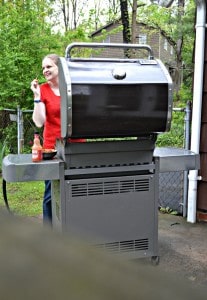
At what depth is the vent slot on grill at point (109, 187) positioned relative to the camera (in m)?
3.00

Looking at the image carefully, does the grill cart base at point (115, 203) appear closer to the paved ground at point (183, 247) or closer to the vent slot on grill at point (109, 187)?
the vent slot on grill at point (109, 187)

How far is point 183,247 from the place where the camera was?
385 cm

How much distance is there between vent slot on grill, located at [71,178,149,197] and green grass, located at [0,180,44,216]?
2089 mm

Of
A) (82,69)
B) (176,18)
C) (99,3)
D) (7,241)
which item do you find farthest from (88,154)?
(99,3)

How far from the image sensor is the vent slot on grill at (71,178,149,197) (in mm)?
3004

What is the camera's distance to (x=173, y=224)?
Answer: 177 inches

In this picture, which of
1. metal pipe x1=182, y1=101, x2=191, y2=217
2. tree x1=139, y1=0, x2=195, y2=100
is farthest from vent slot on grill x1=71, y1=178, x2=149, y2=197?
tree x1=139, y1=0, x2=195, y2=100

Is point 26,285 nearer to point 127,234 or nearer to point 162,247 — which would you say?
point 127,234

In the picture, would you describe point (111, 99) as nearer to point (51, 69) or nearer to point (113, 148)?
point (113, 148)

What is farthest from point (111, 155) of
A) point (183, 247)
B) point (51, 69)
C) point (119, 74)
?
point (183, 247)

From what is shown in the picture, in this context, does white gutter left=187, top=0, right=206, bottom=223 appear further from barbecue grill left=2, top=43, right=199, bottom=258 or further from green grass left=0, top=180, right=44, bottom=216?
green grass left=0, top=180, right=44, bottom=216

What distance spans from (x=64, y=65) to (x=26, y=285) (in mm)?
2468

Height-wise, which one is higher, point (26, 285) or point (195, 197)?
point (26, 285)

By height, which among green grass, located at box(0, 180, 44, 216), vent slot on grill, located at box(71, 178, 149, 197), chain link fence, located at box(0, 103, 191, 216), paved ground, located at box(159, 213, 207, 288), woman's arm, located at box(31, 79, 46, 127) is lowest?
green grass, located at box(0, 180, 44, 216)
